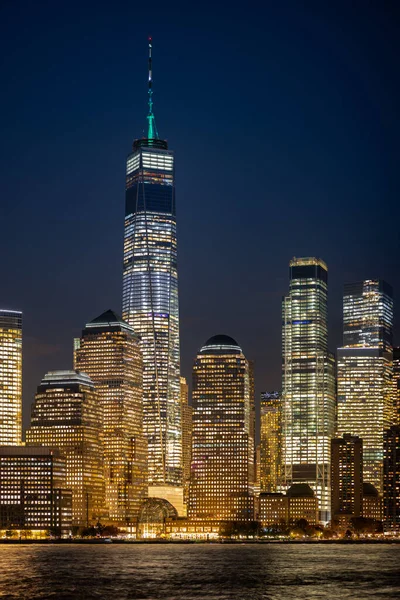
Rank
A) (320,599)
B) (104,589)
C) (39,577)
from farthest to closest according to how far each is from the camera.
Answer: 1. (39,577)
2. (104,589)
3. (320,599)

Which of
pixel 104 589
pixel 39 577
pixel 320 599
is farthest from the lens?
pixel 39 577

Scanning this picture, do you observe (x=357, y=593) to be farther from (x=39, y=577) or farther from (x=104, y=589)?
(x=39, y=577)

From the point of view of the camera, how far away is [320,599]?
163 metres

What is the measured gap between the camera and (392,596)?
169 meters

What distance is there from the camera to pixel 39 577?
19875 centimetres

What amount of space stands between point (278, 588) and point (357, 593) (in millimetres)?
13196

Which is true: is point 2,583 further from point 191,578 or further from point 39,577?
point 191,578

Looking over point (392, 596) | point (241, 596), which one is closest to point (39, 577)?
point (241, 596)

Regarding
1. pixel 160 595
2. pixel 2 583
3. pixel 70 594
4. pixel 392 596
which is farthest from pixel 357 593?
pixel 2 583

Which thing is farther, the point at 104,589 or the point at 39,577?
the point at 39,577

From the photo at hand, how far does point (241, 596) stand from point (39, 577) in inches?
1652

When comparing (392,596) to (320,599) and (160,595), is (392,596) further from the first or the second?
(160,595)

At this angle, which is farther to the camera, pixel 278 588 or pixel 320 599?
pixel 278 588

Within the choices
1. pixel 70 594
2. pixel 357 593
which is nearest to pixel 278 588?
pixel 357 593
